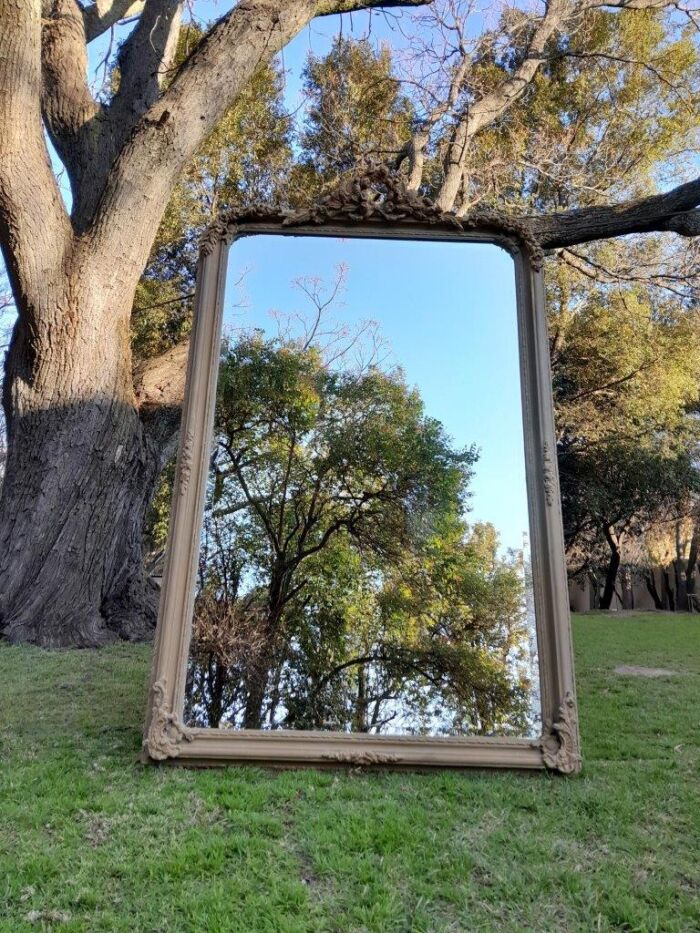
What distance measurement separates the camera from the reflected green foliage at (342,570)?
2.34 metres

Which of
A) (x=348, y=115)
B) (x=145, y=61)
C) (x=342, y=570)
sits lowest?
(x=342, y=570)

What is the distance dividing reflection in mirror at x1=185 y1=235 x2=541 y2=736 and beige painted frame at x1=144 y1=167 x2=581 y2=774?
0.20 ft

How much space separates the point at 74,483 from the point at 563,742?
3.16 metres

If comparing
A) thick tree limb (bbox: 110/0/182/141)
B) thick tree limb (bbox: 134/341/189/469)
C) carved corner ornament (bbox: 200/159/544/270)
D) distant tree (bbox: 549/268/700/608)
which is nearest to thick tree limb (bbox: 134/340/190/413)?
thick tree limb (bbox: 134/341/189/469)

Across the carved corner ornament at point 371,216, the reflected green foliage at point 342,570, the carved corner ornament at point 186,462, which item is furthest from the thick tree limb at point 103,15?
the carved corner ornament at point 186,462

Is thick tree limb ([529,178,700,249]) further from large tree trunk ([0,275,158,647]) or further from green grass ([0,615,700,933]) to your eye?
green grass ([0,615,700,933])

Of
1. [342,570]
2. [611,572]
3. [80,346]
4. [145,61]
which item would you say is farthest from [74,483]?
[611,572]

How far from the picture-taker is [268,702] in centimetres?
234

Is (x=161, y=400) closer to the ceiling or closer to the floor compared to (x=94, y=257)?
closer to the floor

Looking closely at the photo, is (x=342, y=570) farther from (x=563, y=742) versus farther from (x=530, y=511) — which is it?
(x=563, y=742)

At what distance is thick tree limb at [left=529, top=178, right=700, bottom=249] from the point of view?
182 inches

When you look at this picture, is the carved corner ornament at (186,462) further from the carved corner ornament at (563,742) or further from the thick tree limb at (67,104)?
the thick tree limb at (67,104)

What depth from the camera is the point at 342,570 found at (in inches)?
103

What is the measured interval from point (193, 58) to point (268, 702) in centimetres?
450
